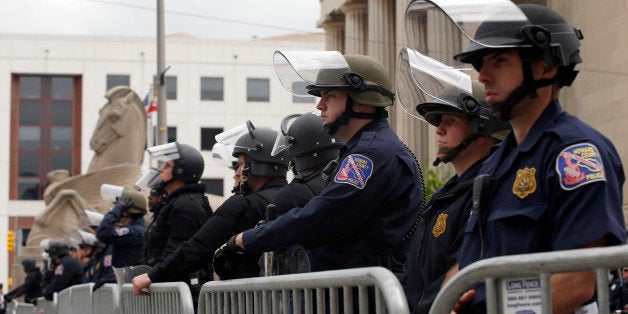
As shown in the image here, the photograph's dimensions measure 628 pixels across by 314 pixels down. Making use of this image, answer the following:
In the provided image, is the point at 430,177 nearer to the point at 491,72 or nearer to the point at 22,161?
the point at 491,72

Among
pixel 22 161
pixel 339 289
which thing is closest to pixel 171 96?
pixel 22 161

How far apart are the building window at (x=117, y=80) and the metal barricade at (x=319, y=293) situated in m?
64.1

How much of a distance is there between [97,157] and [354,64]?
20481 mm

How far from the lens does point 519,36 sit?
4.18 metres

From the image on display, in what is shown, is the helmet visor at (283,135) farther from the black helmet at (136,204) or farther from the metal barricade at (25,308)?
the metal barricade at (25,308)

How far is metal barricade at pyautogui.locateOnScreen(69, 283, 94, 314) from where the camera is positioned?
9992 millimetres

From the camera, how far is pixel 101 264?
13820mm

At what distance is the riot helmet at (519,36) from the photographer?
13.6ft

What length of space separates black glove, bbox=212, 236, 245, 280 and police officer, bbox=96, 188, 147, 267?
6.21 m

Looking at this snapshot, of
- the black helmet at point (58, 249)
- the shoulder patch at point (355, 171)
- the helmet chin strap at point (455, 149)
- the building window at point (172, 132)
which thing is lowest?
the black helmet at point (58, 249)

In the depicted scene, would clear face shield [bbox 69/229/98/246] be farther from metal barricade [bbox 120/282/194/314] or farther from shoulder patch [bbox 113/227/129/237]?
metal barricade [bbox 120/282/194/314]

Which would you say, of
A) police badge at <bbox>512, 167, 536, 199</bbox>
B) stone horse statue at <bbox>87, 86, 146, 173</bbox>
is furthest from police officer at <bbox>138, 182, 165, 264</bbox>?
stone horse statue at <bbox>87, 86, 146, 173</bbox>

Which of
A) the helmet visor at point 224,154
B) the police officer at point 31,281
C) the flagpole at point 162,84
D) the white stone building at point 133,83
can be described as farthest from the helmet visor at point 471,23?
the white stone building at point 133,83

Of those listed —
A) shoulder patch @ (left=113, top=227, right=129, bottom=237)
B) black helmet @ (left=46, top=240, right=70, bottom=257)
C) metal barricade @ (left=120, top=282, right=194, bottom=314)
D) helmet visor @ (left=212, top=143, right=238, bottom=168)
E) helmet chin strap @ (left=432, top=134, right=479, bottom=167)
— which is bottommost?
black helmet @ (left=46, top=240, right=70, bottom=257)
